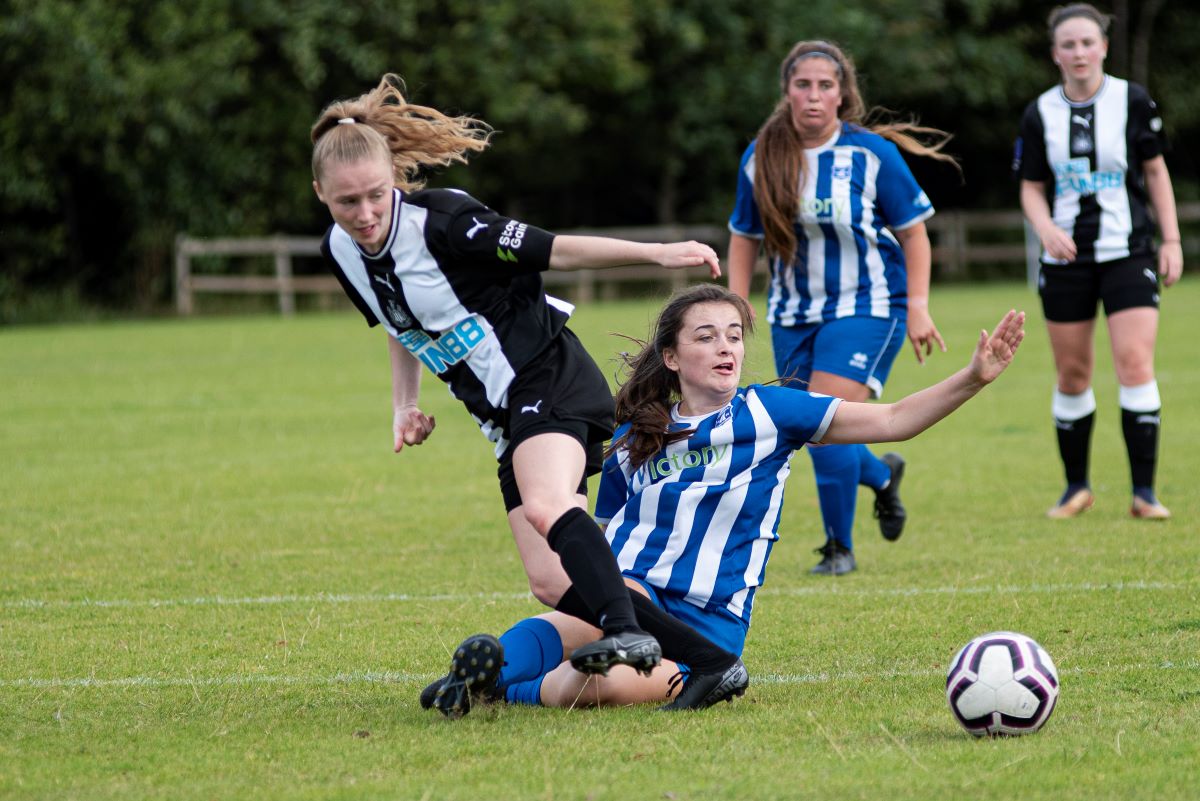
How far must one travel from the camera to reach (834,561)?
21.6 ft

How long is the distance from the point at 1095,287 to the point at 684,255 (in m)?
4.25

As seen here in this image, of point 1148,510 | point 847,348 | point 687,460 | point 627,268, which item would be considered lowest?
point 1148,510

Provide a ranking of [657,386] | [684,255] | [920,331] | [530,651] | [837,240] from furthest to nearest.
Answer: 1. [837,240]
2. [920,331]
3. [657,386]
4. [530,651]
5. [684,255]

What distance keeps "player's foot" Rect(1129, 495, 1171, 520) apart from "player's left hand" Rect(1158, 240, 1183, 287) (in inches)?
39.7

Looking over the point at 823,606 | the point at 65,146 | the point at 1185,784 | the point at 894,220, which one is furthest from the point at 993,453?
the point at 65,146

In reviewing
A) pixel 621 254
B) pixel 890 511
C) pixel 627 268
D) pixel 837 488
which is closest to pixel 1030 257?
pixel 627 268

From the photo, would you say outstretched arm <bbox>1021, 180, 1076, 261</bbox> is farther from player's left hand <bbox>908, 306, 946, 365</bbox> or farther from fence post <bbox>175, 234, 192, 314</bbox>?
fence post <bbox>175, 234, 192, 314</bbox>

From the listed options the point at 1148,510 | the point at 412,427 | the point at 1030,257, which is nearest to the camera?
the point at 412,427

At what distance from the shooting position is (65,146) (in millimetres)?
26000

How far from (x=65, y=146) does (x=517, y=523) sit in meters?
23.3

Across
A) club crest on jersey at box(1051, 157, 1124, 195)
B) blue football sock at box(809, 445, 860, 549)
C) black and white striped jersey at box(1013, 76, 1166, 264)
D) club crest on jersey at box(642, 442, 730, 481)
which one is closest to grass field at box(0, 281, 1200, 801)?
blue football sock at box(809, 445, 860, 549)

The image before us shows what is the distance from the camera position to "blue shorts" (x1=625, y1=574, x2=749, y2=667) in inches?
178

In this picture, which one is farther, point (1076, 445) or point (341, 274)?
point (1076, 445)

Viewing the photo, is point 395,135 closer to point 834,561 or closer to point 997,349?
point 997,349
